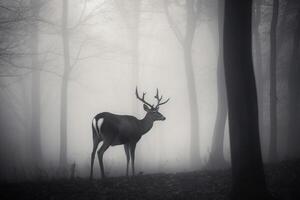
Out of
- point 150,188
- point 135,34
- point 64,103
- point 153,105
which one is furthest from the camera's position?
point 135,34

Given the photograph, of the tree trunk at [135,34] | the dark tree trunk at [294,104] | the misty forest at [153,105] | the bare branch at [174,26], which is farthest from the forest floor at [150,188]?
the tree trunk at [135,34]

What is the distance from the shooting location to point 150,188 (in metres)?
7.41

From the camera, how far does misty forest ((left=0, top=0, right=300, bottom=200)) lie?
6.21m

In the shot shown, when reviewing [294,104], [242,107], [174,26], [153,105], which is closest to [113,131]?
[153,105]

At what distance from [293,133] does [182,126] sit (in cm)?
1244

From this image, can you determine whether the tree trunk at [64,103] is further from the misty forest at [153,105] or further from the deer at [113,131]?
the deer at [113,131]

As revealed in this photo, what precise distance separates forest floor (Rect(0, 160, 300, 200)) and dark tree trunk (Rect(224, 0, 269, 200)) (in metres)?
0.85

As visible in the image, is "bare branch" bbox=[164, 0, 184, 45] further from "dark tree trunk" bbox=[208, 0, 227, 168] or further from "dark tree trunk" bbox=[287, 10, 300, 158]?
"dark tree trunk" bbox=[287, 10, 300, 158]

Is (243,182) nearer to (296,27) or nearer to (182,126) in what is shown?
(296,27)

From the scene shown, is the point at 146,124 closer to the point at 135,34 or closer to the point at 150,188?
the point at 150,188

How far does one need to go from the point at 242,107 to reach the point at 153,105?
5.62 m

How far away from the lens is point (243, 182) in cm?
589

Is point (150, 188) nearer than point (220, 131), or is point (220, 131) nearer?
point (150, 188)

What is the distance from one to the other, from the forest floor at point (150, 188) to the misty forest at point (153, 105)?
3cm
